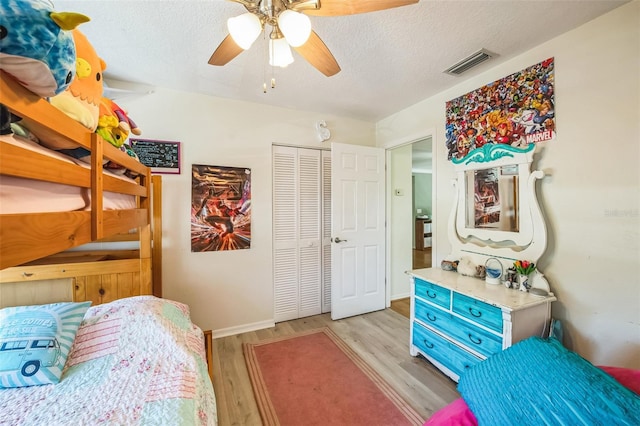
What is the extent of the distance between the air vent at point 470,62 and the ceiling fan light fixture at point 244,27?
1552 mm

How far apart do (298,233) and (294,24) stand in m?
2.15

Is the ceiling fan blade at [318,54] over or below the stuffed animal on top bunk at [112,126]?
over

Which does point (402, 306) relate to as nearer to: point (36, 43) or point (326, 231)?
point (326, 231)

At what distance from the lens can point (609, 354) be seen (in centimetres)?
141

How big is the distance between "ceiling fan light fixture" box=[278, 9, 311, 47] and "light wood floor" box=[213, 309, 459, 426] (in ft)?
6.83

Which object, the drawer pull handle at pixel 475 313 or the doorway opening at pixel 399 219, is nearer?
the drawer pull handle at pixel 475 313

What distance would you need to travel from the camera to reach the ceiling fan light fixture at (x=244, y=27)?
1.03m

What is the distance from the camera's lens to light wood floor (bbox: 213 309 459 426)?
1.62 meters

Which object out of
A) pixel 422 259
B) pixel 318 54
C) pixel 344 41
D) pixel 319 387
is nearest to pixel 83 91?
pixel 318 54

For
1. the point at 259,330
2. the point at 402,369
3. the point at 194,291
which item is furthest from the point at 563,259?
the point at 194,291

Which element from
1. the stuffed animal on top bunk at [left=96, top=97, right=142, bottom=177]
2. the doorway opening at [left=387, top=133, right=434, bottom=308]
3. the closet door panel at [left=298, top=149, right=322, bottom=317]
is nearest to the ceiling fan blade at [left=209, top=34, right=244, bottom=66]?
the stuffed animal on top bunk at [left=96, top=97, right=142, bottom=177]

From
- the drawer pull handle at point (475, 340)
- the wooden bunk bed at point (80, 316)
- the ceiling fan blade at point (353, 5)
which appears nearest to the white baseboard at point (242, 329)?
the wooden bunk bed at point (80, 316)

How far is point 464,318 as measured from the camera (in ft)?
5.55

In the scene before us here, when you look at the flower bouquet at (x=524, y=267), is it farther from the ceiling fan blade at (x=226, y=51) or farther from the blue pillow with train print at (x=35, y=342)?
the blue pillow with train print at (x=35, y=342)
